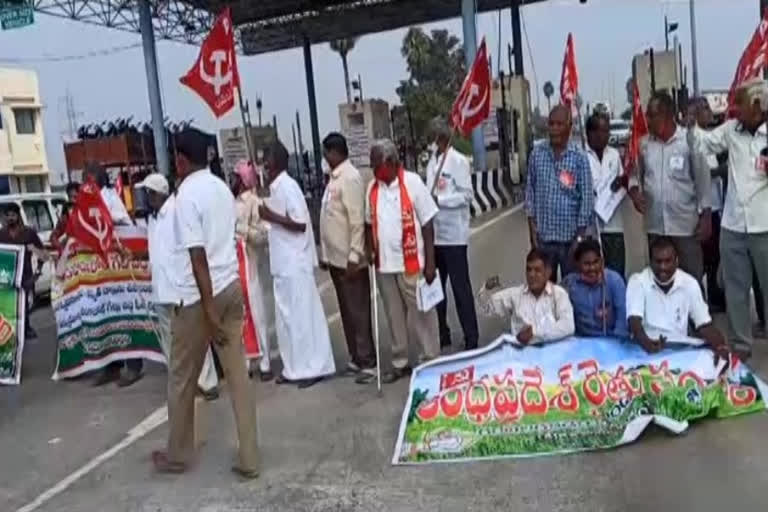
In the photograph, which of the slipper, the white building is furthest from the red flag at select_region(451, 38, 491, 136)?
the white building

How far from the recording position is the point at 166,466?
17.4 feet

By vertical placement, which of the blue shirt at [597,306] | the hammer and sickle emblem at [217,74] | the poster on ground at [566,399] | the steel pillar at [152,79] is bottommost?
the poster on ground at [566,399]

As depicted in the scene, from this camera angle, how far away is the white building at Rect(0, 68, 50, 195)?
147 ft

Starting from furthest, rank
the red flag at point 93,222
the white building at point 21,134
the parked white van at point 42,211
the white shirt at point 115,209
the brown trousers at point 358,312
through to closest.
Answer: the white building at point 21,134
the parked white van at point 42,211
the white shirt at point 115,209
the red flag at point 93,222
the brown trousers at point 358,312

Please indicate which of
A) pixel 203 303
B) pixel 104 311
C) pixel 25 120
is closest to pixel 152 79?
pixel 104 311

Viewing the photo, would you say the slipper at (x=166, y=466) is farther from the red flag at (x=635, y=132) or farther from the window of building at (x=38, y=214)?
the window of building at (x=38, y=214)

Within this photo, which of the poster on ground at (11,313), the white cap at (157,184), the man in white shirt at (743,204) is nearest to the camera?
the man in white shirt at (743,204)

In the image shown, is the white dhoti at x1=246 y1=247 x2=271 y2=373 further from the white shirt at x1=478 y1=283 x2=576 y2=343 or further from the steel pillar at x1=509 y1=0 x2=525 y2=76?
the steel pillar at x1=509 y1=0 x2=525 y2=76

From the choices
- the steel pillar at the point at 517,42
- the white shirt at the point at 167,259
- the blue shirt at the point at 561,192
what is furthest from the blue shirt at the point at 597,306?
the steel pillar at the point at 517,42

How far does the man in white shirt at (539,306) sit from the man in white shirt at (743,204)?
4.25ft

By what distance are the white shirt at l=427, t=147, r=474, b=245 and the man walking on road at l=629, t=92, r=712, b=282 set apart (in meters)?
1.31

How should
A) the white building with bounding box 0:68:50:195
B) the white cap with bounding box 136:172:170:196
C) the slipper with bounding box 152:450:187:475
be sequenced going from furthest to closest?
the white building with bounding box 0:68:50:195
the white cap with bounding box 136:172:170:196
the slipper with bounding box 152:450:187:475

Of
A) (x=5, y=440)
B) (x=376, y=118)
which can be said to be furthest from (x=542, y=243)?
(x=376, y=118)

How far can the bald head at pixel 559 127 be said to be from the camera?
625cm
